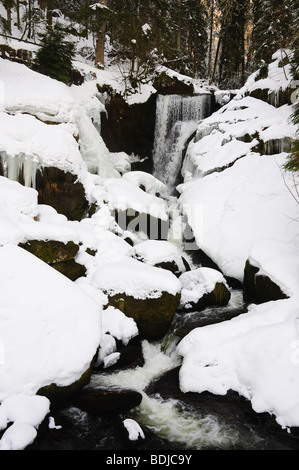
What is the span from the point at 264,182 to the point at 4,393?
8.78 m

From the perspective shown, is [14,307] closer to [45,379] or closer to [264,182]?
[45,379]

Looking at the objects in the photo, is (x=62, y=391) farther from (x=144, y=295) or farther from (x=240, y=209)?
(x=240, y=209)

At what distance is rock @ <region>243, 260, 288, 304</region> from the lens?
18.5 feet

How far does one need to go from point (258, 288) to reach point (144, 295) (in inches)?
98.8

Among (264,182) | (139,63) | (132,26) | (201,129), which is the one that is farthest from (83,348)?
(132,26)

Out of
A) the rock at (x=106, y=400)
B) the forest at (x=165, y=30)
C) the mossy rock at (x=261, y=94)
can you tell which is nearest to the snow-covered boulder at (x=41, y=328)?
the rock at (x=106, y=400)

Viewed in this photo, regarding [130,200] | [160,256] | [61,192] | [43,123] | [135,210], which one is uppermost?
[43,123]

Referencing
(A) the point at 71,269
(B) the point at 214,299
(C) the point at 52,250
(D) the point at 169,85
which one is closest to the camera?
(C) the point at 52,250

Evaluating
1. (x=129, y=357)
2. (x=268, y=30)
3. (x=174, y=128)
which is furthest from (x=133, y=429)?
(x=268, y=30)

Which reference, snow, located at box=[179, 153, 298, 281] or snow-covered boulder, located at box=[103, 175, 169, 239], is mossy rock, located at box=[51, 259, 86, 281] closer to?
snow-covered boulder, located at box=[103, 175, 169, 239]

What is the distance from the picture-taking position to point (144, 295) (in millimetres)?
5512

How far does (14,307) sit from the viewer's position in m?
3.92

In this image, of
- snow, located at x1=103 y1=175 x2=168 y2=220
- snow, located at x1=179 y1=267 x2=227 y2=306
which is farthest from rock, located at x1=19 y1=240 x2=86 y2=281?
snow, located at x1=103 y1=175 x2=168 y2=220

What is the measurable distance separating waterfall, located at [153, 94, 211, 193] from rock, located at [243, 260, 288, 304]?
8.49 meters
